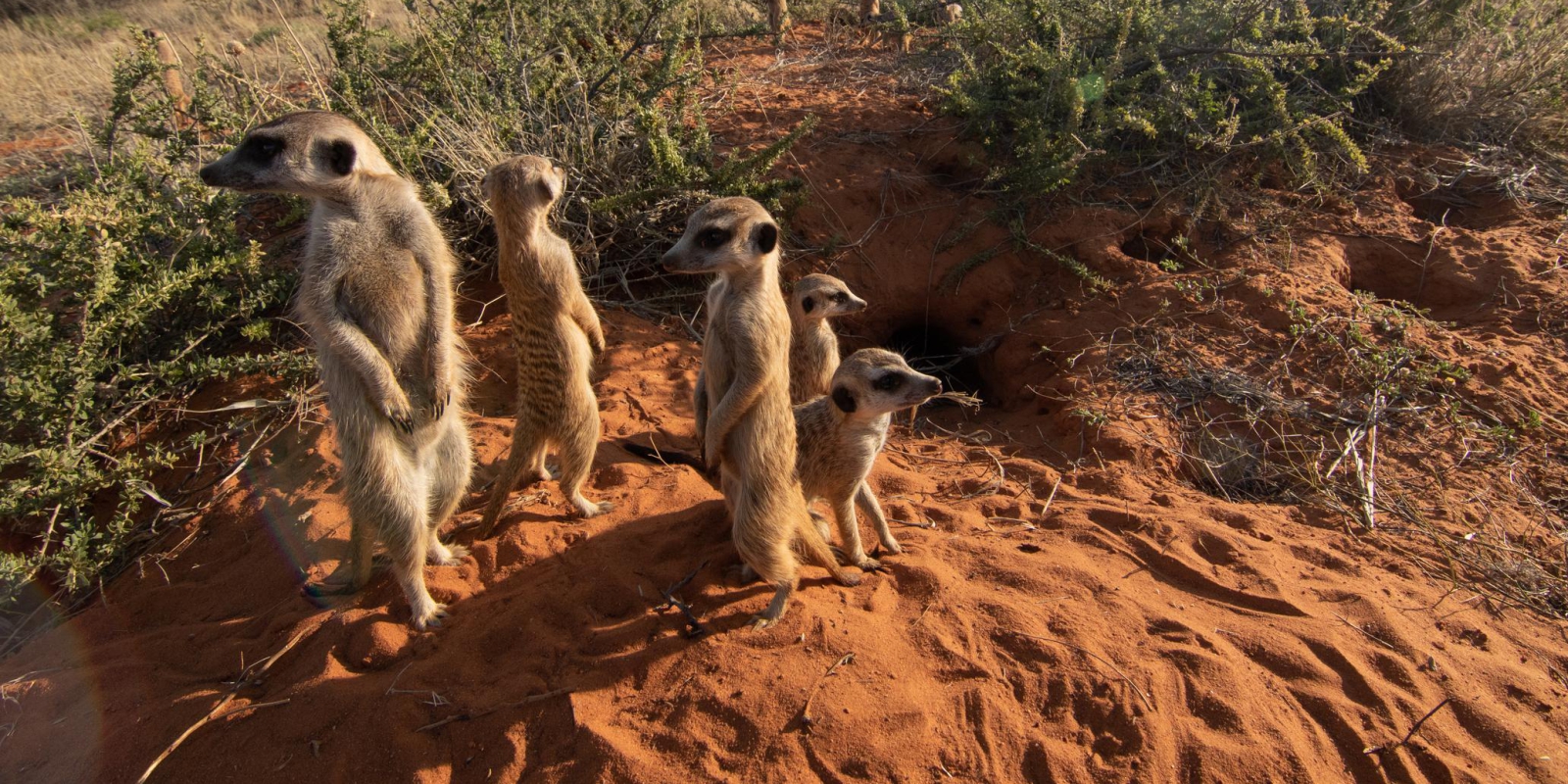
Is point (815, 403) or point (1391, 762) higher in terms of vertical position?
point (815, 403)

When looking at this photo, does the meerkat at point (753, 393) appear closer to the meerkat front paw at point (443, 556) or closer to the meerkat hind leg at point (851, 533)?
the meerkat hind leg at point (851, 533)

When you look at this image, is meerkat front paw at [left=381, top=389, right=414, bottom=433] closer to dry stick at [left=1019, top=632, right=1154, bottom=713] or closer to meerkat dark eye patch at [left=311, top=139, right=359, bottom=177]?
meerkat dark eye patch at [left=311, top=139, right=359, bottom=177]

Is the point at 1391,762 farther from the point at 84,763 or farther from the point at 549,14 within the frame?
the point at 549,14

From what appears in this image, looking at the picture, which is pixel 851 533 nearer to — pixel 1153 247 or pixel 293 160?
pixel 293 160

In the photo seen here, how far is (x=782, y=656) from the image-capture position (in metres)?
2.67

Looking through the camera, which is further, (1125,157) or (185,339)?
(1125,157)

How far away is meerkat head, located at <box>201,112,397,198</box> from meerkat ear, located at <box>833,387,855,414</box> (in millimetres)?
2033

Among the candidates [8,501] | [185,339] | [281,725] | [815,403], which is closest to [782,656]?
[815,403]

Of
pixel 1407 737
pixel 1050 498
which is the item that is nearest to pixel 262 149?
pixel 1050 498

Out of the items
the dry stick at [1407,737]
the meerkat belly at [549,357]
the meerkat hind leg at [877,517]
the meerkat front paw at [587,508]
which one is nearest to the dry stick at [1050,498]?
the meerkat hind leg at [877,517]

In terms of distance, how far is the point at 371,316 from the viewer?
2.90 m

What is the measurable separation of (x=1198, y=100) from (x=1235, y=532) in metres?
3.88

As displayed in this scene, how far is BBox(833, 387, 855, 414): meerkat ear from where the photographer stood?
3086 mm

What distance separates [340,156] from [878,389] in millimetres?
2201
